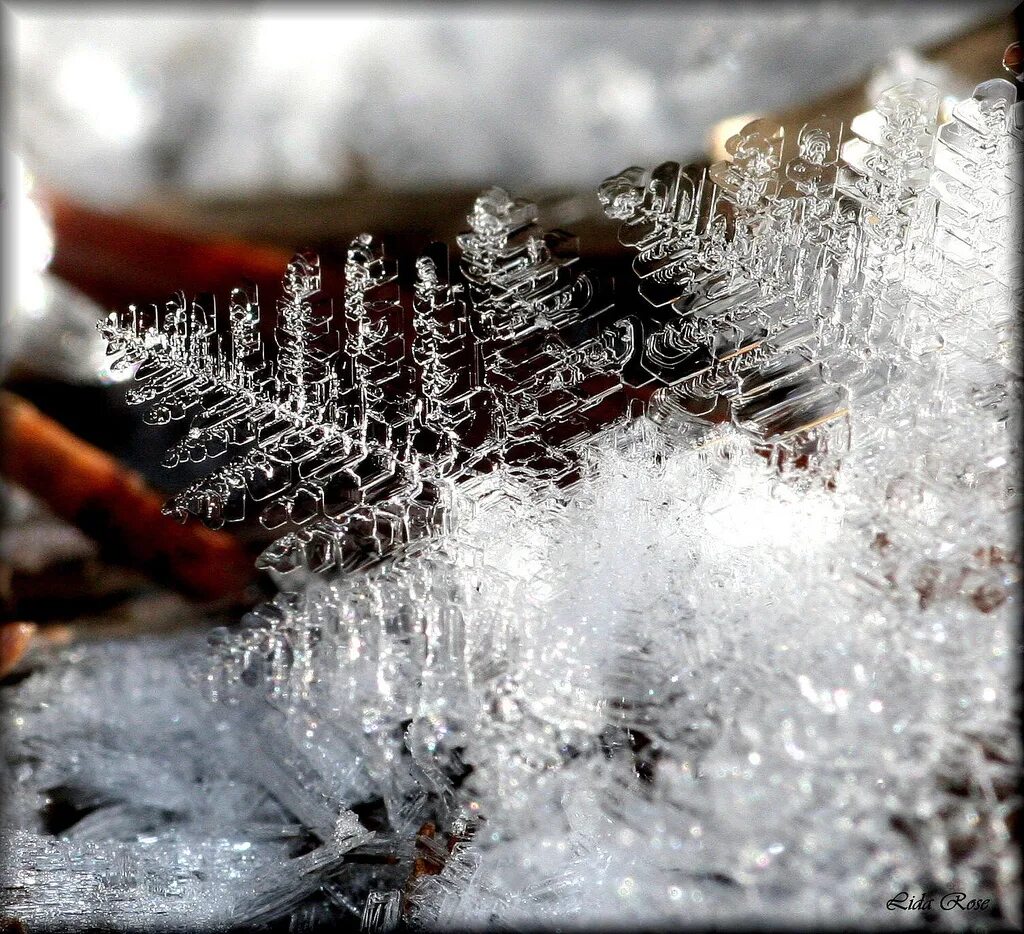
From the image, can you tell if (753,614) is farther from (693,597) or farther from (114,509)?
(114,509)

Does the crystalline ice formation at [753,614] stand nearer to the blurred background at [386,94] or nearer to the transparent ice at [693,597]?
the transparent ice at [693,597]

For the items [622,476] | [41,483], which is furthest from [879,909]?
[41,483]

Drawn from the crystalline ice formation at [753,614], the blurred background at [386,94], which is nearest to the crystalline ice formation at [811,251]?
the crystalline ice formation at [753,614]

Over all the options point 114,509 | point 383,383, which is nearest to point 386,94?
point 114,509

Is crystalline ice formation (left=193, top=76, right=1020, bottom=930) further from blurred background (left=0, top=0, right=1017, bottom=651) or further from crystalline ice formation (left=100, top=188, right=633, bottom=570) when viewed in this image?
blurred background (left=0, top=0, right=1017, bottom=651)

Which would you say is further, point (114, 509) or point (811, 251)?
point (114, 509)

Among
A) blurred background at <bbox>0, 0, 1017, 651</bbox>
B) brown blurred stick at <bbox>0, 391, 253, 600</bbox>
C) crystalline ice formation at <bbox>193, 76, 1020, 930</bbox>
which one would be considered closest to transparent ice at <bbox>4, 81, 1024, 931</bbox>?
crystalline ice formation at <bbox>193, 76, 1020, 930</bbox>

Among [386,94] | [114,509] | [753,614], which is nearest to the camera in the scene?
[753,614]
